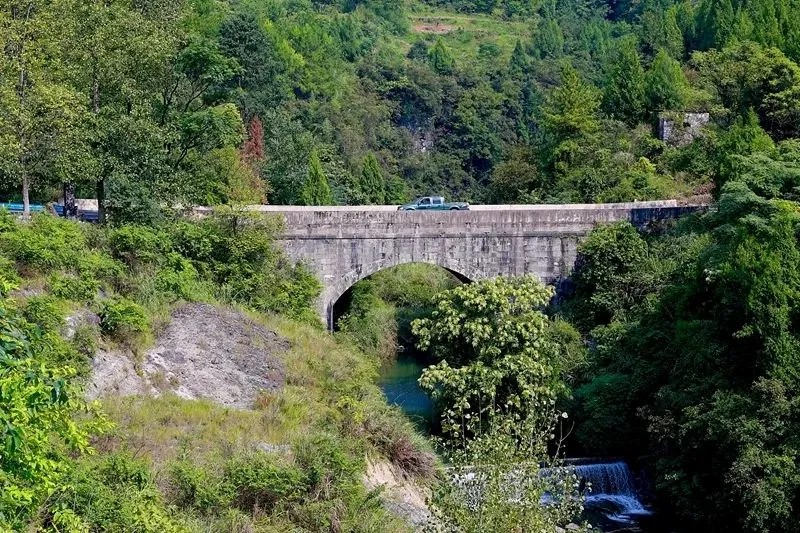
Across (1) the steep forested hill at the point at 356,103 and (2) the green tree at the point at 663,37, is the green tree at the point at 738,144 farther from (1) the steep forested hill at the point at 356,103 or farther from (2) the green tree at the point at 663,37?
(2) the green tree at the point at 663,37

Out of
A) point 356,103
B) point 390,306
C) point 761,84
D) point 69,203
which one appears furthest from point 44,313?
point 356,103

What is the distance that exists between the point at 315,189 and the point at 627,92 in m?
14.4

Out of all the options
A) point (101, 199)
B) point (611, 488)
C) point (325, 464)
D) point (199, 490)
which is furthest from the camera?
point (101, 199)

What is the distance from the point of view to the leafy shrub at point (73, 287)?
20594mm

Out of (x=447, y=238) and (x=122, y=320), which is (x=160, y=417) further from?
(x=447, y=238)

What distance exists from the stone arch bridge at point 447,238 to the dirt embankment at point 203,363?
7332 millimetres

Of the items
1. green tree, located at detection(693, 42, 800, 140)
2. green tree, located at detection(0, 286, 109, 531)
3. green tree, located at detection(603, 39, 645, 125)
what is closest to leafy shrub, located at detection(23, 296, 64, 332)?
green tree, located at detection(0, 286, 109, 531)

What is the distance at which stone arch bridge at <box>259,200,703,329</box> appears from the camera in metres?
30.2

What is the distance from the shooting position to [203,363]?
2056 centimetres

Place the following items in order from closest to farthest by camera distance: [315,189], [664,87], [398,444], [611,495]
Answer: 1. [398,444]
2. [611,495]
3. [664,87]
4. [315,189]

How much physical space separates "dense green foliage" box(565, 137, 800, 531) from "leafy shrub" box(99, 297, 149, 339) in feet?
35.7

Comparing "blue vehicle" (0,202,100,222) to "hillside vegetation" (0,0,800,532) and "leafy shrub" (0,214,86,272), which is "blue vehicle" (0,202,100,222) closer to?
"hillside vegetation" (0,0,800,532)

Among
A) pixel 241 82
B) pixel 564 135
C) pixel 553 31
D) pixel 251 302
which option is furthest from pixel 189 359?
pixel 553 31

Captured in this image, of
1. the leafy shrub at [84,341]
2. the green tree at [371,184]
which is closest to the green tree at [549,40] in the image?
the green tree at [371,184]
